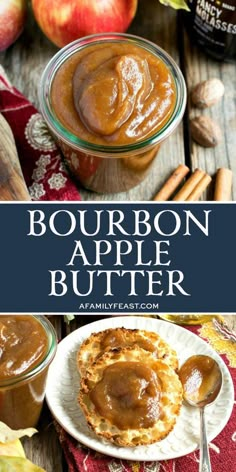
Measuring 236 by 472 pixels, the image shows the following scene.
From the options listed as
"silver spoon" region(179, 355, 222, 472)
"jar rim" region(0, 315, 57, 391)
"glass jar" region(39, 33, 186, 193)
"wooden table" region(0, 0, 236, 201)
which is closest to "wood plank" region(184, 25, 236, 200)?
"wooden table" region(0, 0, 236, 201)

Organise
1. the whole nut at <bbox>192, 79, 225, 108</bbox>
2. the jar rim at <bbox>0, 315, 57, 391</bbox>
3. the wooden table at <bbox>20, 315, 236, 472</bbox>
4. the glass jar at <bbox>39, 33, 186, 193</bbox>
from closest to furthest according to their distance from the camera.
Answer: the jar rim at <bbox>0, 315, 57, 391</bbox> → the wooden table at <bbox>20, 315, 236, 472</bbox> → the glass jar at <bbox>39, 33, 186, 193</bbox> → the whole nut at <bbox>192, 79, 225, 108</bbox>

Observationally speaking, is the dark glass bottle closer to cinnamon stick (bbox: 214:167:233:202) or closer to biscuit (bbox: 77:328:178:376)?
cinnamon stick (bbox: 214:167:233:202)

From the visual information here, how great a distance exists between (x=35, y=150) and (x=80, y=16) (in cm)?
25

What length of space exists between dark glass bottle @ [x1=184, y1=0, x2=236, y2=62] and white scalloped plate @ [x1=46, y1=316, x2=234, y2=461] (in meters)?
0.56

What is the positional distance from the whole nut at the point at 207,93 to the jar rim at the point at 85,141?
19 centimetres

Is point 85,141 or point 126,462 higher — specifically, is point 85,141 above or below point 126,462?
above

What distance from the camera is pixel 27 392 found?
119 cm

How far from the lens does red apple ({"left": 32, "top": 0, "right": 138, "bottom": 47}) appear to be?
5.02 ft

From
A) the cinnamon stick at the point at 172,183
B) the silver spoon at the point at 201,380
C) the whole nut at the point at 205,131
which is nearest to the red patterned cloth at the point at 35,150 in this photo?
the cinnamon stick at the point at 172,183

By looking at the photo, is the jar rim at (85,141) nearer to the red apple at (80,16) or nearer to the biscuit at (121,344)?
the red apple at (80,16)

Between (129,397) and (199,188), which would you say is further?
(199,188)

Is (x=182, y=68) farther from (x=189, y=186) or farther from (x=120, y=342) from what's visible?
(x=120, y=342)

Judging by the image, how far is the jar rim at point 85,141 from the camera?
1357mm

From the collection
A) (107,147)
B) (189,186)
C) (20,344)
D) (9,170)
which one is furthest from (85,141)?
(20,344)
